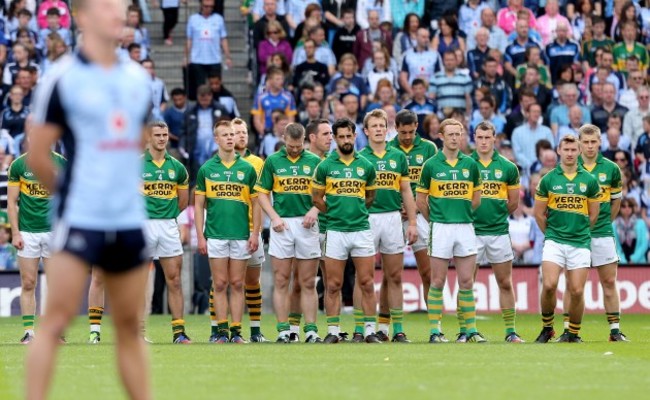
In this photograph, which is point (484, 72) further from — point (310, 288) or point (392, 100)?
point (310, 288)

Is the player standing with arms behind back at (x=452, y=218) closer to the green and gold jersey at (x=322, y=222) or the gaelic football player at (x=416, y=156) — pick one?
the gaelic football player at (x=416, y=156)

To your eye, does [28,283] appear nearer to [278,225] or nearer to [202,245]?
[202,245]

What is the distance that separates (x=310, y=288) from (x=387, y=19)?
12.1 meters

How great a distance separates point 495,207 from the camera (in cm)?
1708

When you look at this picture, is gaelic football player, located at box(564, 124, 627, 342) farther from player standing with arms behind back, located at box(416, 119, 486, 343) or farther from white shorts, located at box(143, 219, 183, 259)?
white shorts, located at box(143, 219, 183, 259)

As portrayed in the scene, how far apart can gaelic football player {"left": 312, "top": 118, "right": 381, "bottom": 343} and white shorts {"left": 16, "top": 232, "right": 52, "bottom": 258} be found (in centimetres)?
315

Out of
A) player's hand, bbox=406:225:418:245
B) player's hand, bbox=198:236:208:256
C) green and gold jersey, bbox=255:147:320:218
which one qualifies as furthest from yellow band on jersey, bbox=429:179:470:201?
player's hand, bbox=198:236:208:256

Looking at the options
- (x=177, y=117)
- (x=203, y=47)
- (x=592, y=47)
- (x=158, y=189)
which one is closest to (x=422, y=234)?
(x=158, y=189)

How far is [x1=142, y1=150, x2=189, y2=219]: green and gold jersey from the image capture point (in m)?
16.6

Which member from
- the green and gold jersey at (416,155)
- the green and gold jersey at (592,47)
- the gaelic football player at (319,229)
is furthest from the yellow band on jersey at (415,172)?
the green and gold jersey at (592,47)

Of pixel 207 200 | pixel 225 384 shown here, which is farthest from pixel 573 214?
pixel 225 384

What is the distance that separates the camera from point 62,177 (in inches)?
303

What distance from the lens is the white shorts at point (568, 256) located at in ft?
52.2

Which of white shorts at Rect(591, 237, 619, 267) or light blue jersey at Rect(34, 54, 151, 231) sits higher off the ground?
light blue jersey at Rect(34, 54, 151, 231)
